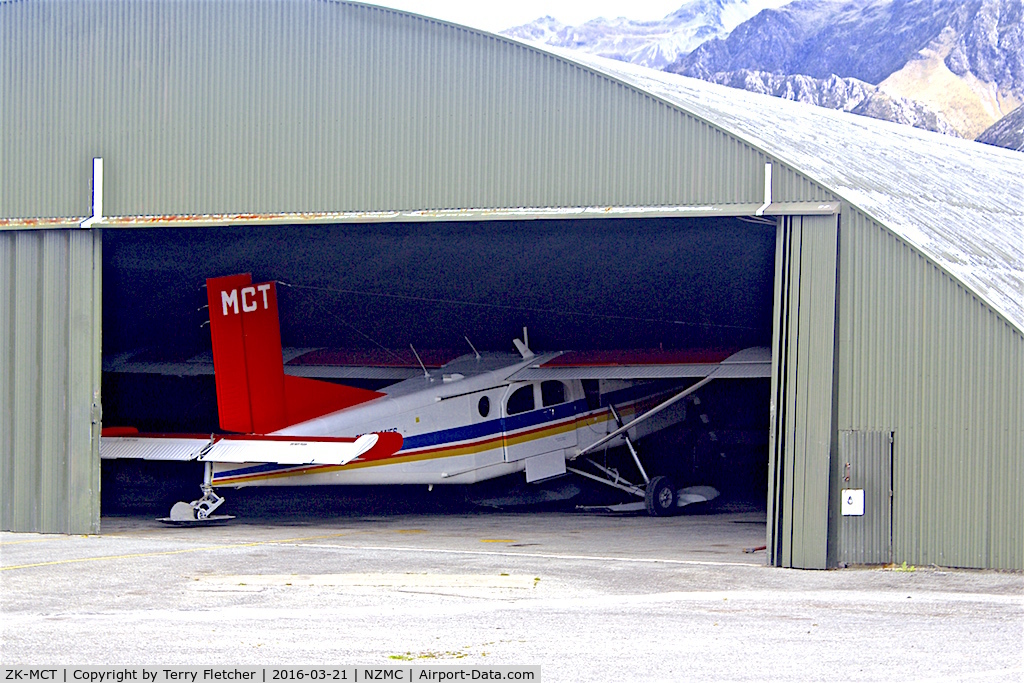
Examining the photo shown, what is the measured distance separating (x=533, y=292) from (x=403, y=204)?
8269mm

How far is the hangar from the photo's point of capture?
1198cm

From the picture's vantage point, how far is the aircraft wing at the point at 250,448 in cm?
1485

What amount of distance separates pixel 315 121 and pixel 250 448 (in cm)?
439

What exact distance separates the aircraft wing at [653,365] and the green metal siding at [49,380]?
7.09 meters

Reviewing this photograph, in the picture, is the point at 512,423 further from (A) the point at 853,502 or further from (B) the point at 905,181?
(A) the point at 853,502

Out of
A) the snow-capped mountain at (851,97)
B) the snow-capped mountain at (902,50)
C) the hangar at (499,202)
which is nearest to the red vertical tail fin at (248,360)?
the hangar at (499,202)

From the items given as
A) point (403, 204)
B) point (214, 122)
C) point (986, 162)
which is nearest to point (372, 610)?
point (403, 204)

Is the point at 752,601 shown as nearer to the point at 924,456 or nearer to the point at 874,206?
the point at 924,456

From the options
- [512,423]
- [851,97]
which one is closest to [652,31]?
[851,97]

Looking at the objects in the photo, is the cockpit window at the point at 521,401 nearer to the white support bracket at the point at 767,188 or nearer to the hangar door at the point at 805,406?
the hangar door at the point at 805,406

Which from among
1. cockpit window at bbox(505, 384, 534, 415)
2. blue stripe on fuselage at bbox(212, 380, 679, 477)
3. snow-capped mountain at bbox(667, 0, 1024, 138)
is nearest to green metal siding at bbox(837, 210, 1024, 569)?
blue stripe on fuselage at bbox(212, 380, 679, 477)

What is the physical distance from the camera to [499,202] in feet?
43.3

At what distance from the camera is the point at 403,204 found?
13.5m

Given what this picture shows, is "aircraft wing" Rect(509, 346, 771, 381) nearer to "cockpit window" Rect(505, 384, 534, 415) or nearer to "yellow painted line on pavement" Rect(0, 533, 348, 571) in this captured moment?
"cockpit window" Rect(505, 384, 534, 415)
